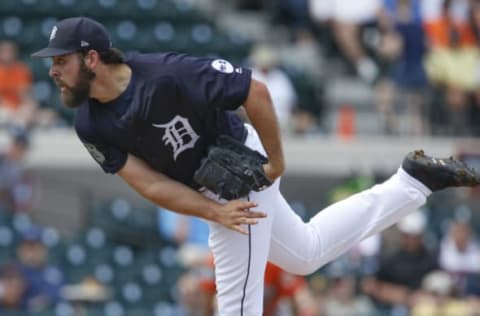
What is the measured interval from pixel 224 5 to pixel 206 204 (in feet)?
32.1

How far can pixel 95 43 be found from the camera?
275 inches

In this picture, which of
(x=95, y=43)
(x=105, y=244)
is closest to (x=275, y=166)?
(x=95, y=43)

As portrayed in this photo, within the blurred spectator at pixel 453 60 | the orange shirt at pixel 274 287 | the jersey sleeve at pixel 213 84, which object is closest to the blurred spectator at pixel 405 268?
the orange shirt at pixel 274 287

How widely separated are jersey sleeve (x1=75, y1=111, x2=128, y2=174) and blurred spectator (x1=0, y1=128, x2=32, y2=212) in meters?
6.06

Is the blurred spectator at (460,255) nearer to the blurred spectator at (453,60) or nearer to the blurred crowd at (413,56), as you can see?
the blurred crowd at (413,56)

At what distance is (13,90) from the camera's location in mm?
13992

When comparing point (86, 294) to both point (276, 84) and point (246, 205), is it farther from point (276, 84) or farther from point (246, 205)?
point (246, 205)

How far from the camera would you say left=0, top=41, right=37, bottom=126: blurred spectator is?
1384 cm

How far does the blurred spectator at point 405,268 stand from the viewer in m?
11.9

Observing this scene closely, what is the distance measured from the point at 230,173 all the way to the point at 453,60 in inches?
318

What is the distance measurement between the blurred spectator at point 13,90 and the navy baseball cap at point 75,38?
6900 millimetres

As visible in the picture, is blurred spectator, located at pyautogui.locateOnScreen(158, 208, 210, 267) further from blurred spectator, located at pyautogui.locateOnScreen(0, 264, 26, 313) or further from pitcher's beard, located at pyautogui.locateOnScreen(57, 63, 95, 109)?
pitcher's beard, located at pyautogui.locateOnScreen(57, 63, 95, 109)

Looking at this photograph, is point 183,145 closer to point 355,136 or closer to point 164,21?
point 355,136

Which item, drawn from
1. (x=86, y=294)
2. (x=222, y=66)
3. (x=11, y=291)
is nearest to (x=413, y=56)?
(x=86, y=294)
